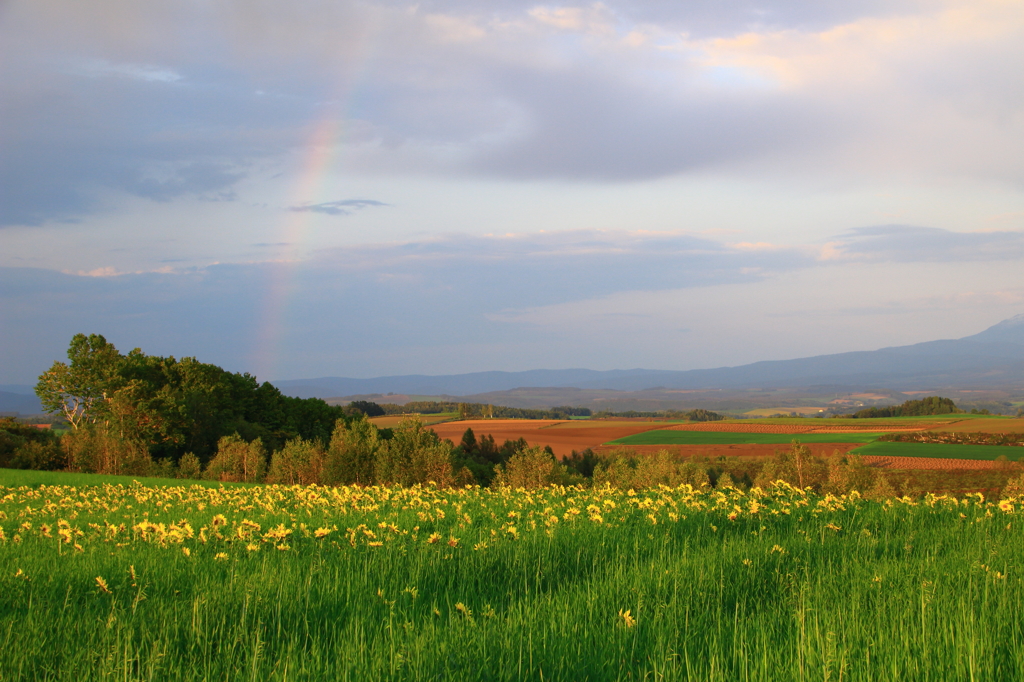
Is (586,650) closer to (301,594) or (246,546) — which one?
(301,594)

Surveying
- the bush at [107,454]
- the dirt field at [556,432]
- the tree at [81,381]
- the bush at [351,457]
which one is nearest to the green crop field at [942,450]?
the dirt field at [556,432]

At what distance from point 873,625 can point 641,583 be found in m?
1.60

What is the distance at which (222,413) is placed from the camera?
65750 mm

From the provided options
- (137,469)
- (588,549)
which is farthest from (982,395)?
(588,549)

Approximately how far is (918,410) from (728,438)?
52.7 metres

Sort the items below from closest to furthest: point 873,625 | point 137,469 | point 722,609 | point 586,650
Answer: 1. point 586,650
2. point 873,625
3. point 722,609
4. point 137,469

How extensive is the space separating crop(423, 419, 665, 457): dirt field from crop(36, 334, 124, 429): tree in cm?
3159

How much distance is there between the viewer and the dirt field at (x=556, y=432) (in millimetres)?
75938

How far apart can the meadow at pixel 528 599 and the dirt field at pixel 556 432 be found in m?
60.6

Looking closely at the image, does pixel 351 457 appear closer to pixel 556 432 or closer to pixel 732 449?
pixel 732 449

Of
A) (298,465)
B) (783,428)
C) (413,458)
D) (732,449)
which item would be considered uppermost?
(413,458)

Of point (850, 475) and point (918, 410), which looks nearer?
point (850, 475)

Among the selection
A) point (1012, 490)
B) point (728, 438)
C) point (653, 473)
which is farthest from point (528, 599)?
point (728, 438)

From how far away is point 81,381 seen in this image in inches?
2458
